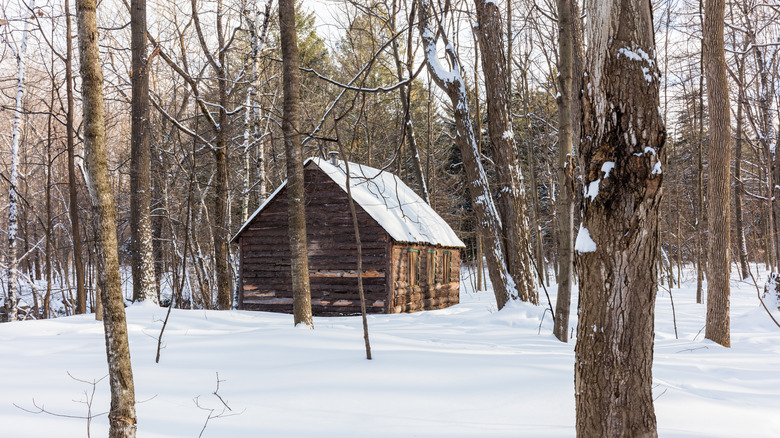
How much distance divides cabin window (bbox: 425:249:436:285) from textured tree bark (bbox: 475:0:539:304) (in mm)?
6870

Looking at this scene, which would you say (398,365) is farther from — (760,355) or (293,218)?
(760,355)

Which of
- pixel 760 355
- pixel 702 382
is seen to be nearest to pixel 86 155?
pixel 702 382

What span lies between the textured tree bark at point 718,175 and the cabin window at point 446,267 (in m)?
11.5

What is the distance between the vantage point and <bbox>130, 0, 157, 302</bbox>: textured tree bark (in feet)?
37.4

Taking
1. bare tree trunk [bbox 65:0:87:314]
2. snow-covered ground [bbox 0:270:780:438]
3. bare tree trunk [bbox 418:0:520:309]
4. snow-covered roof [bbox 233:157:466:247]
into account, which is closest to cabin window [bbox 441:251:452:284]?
snow-covered roof [bbox 233:157:466:247]

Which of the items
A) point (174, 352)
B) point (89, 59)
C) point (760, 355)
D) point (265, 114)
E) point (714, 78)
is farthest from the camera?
point (265, 114)

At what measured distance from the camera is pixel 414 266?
1672 cm

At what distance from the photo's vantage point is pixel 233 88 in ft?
50.2

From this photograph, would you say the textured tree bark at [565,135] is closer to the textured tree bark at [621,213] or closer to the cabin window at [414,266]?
the textured tree bark at [621,213]

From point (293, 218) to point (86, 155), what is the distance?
4.50 m

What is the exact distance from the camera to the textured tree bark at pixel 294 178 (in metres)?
7.99

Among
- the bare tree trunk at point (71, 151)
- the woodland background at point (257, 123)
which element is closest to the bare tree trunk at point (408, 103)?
the woodland background at point (257, 123)

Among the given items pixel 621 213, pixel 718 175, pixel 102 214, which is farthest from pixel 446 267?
pixel 621 213

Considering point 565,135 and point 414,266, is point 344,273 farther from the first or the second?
point 565,135
